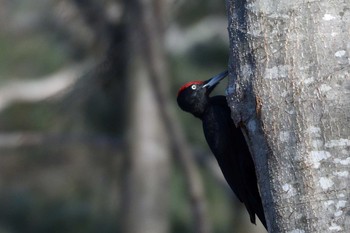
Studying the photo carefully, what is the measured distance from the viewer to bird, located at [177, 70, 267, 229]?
516cm

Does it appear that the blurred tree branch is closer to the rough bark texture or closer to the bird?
the bird

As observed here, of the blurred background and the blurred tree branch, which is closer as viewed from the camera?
the blurred background

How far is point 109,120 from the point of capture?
14922 mm

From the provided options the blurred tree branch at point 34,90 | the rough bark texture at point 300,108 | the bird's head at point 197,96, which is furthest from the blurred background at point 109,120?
the rough bark texture at point 300,108

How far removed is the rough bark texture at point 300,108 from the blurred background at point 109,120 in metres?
5.46

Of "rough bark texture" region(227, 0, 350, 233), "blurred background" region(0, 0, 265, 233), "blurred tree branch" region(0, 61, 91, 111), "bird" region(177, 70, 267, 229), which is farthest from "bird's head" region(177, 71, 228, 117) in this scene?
"blurred tree branch" region(0, 61, 91, 111)

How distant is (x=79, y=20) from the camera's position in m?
11.8

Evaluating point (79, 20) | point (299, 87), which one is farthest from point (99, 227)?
point (299, 87)

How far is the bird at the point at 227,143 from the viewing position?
5.16m

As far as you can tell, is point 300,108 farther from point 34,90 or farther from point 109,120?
point 109,120

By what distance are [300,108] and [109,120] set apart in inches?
434

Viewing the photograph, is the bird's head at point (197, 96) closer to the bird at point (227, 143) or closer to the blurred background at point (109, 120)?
the bird at point (227, 143)

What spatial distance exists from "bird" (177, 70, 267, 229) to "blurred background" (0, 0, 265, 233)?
155 inches

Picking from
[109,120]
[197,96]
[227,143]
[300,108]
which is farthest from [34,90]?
[300,108]
